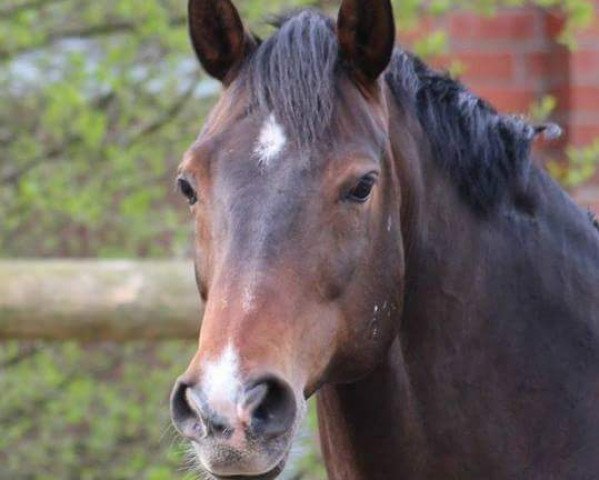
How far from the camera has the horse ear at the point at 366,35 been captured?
265cm

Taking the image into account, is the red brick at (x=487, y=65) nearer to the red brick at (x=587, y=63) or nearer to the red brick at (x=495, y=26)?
the red brick at (x=495, y=26)

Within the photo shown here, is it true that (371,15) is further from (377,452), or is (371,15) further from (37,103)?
(37,103)

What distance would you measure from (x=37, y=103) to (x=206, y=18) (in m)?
2.97

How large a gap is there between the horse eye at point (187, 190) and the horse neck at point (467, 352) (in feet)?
1.16

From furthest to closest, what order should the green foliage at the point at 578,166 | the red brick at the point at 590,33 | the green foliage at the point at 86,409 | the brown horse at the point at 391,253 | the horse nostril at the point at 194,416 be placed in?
the red brick at the point at 590,33
the green foliage at the point at 86,409
the green foliage at the point at 578,166
the brown horse at the point at 391,253
the horse nostril at the point at 194,416

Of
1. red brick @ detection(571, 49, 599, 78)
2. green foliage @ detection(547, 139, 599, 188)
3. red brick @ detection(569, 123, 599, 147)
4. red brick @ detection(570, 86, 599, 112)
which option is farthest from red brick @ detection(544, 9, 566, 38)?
green foliage @ detection(547, 139, 599, 188)

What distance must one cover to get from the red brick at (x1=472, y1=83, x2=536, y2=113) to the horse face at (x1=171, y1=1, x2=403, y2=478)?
9.91 feet

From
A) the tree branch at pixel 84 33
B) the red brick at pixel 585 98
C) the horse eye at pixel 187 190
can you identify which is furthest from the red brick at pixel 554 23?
the horse eye at pixel 187 190

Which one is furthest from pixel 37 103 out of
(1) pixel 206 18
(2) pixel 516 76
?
(1) pixel 206 18

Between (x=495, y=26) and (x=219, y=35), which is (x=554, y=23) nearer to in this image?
(x=495, y=26)

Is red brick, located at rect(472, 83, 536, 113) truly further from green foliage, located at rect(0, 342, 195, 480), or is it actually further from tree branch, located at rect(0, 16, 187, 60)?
green foliage, located at rect(0, 342, 195, 480)

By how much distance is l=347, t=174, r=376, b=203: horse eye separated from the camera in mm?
2527

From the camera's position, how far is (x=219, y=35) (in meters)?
2.74

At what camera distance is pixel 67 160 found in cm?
553
